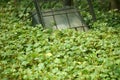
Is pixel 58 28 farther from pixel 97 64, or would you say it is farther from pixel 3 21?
pixel 97 64

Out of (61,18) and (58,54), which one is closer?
(58,54)

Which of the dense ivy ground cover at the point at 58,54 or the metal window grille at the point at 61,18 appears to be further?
the metal window grille at the point at 61,18

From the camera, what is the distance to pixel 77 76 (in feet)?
17.9

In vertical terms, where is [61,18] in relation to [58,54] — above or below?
above

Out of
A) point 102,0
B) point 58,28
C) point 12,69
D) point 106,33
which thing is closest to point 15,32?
point 58,28

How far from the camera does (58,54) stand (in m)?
6.36

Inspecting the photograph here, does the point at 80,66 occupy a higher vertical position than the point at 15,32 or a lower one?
lower

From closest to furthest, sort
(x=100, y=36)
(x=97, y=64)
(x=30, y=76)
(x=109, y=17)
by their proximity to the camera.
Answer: (x=30, y=76) < (x=97, y=64) < (x=100, y=36) < (x=109, y=17)

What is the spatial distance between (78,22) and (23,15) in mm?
2293

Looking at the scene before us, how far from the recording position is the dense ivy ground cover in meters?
5.50

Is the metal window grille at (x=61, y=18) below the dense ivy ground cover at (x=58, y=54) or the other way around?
the other way around

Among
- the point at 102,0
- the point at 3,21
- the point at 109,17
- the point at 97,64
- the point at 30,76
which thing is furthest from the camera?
the point at 102,0

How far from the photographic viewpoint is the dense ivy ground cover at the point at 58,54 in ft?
18.0

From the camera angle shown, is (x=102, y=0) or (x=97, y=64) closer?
(x=97, y=64)
